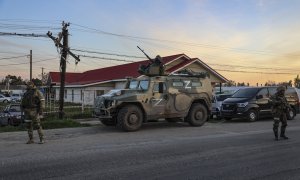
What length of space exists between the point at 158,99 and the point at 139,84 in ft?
3.50

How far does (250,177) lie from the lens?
7723 millimetres

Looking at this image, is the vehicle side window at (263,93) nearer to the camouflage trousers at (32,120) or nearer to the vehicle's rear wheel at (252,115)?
the vehicle's rear wheel at (252,115)

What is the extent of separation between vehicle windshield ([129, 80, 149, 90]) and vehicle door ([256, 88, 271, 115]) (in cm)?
682

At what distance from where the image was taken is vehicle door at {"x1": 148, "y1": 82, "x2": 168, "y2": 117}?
1628 centimetres

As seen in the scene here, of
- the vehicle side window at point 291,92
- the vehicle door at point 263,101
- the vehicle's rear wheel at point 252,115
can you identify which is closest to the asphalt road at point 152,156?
the vehicle's rear wheel at point 252,115

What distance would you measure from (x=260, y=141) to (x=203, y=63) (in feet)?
82.1

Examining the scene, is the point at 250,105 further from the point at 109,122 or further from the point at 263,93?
the point at 109,122

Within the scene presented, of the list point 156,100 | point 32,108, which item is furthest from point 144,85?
point 32,108

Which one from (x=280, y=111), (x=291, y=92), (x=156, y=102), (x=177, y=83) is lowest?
(x=280, y=111)

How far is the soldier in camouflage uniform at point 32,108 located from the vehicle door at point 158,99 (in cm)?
506

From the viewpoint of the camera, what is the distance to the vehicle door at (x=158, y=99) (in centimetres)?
1628

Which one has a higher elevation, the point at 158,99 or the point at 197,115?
the point at 158,99

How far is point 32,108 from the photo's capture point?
12.2 metres

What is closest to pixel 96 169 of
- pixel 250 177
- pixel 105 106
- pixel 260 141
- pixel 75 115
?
pixel 250 177
